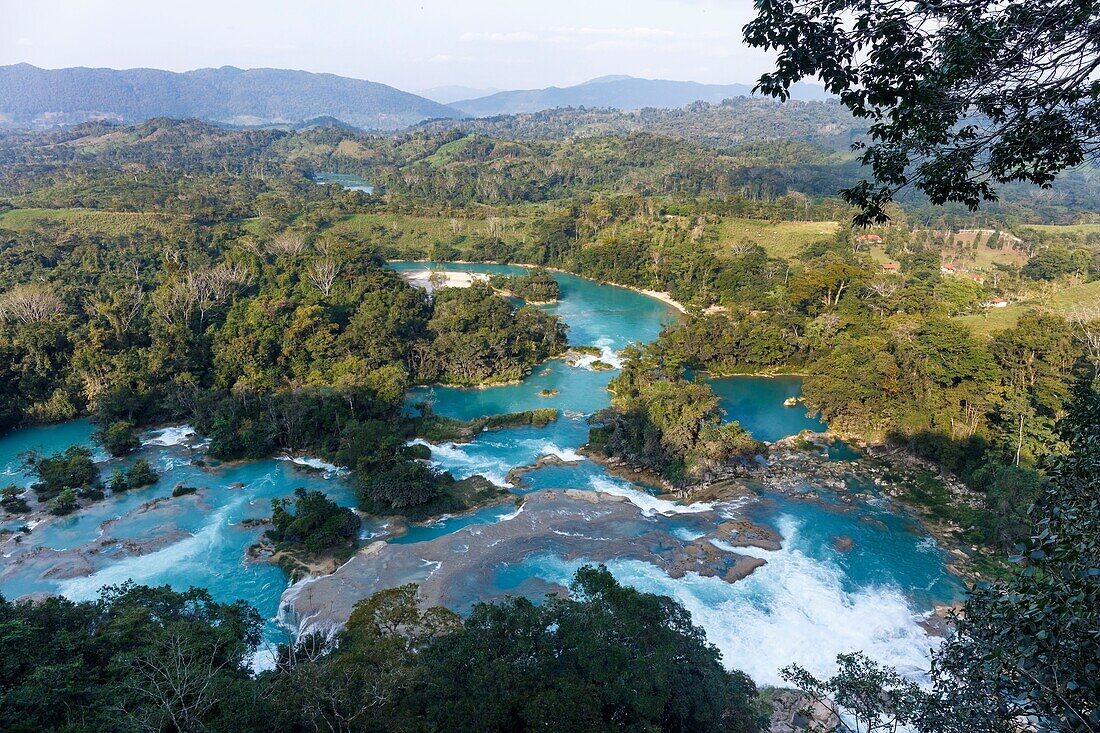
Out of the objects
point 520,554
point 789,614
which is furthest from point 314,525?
point 789,614

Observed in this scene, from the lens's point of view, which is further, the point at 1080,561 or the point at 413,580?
the point at 413,580

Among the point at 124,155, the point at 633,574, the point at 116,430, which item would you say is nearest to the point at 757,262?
the point at 633,574

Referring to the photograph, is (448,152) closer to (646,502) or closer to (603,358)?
(603,358)

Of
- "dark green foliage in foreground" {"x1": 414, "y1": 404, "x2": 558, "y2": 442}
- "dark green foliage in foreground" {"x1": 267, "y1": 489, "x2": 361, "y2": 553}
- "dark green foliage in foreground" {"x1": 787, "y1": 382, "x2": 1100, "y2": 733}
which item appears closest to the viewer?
"dark green foliage in foreground" {"x1": 787, "y1": 382, "x2": 1100, "y2": 733}

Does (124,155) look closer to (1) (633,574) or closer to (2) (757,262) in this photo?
(2) (757,262)

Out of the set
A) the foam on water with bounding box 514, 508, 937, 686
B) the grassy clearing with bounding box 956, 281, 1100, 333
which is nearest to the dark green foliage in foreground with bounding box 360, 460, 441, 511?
the foam on water with bounding box 514, 508, 937, 686

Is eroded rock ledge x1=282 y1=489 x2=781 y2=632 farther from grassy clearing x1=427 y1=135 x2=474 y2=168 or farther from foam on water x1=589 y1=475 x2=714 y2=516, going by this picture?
grassy clearing x1=427 y1=135 x2=474 y2=168

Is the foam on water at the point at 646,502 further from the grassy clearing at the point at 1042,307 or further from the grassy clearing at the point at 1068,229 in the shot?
the grassy clearing at the point at 1068,229
